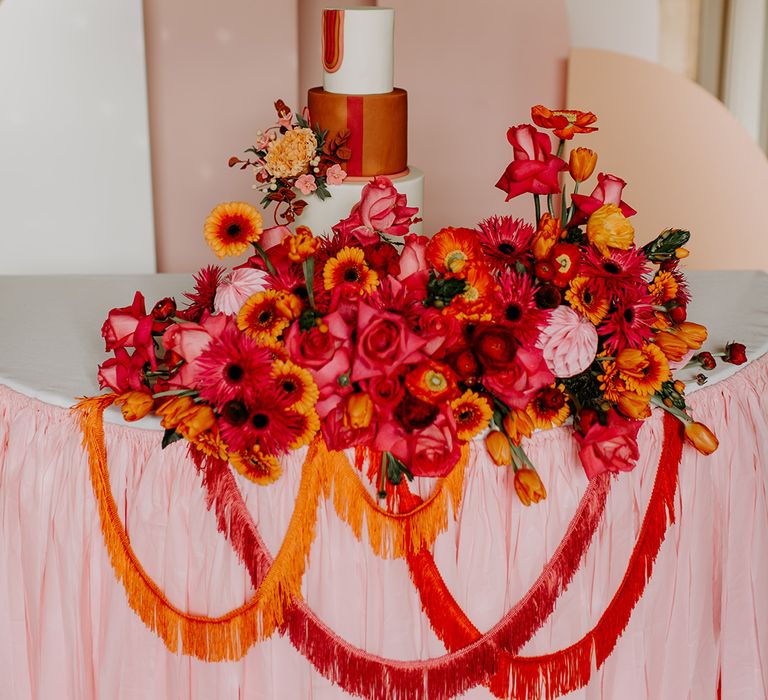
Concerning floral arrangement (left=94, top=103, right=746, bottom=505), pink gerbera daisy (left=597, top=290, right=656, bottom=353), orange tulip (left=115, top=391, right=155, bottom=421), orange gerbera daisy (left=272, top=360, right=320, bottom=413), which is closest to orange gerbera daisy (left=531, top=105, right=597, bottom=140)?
floral arrangement (left=94, top=103, right=746, bottom=505)

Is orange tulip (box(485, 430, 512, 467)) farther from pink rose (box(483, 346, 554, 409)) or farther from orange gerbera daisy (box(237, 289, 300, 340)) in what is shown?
orange gerbera daisy (box(237, 289, 300, 340))

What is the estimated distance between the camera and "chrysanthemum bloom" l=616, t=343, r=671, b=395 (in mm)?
1069

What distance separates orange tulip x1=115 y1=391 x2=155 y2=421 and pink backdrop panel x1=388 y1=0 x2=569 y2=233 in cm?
140

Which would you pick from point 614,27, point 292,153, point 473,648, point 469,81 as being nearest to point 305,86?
point 469,81

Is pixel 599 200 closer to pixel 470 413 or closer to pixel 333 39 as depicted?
pixel 470 413

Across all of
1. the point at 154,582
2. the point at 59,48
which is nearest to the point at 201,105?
the point at 59,48

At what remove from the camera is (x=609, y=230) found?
1.09 metres

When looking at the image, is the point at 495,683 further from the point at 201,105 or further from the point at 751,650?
the point at 201,105

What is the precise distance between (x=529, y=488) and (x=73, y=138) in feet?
4.27

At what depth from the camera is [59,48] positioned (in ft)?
6.11

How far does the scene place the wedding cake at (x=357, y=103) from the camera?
1415 mm

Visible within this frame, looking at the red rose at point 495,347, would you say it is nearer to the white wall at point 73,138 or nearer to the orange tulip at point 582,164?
the orange tulip at point 582,164

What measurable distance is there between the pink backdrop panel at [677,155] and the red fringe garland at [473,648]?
1344 mm

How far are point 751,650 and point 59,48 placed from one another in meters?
1.58
